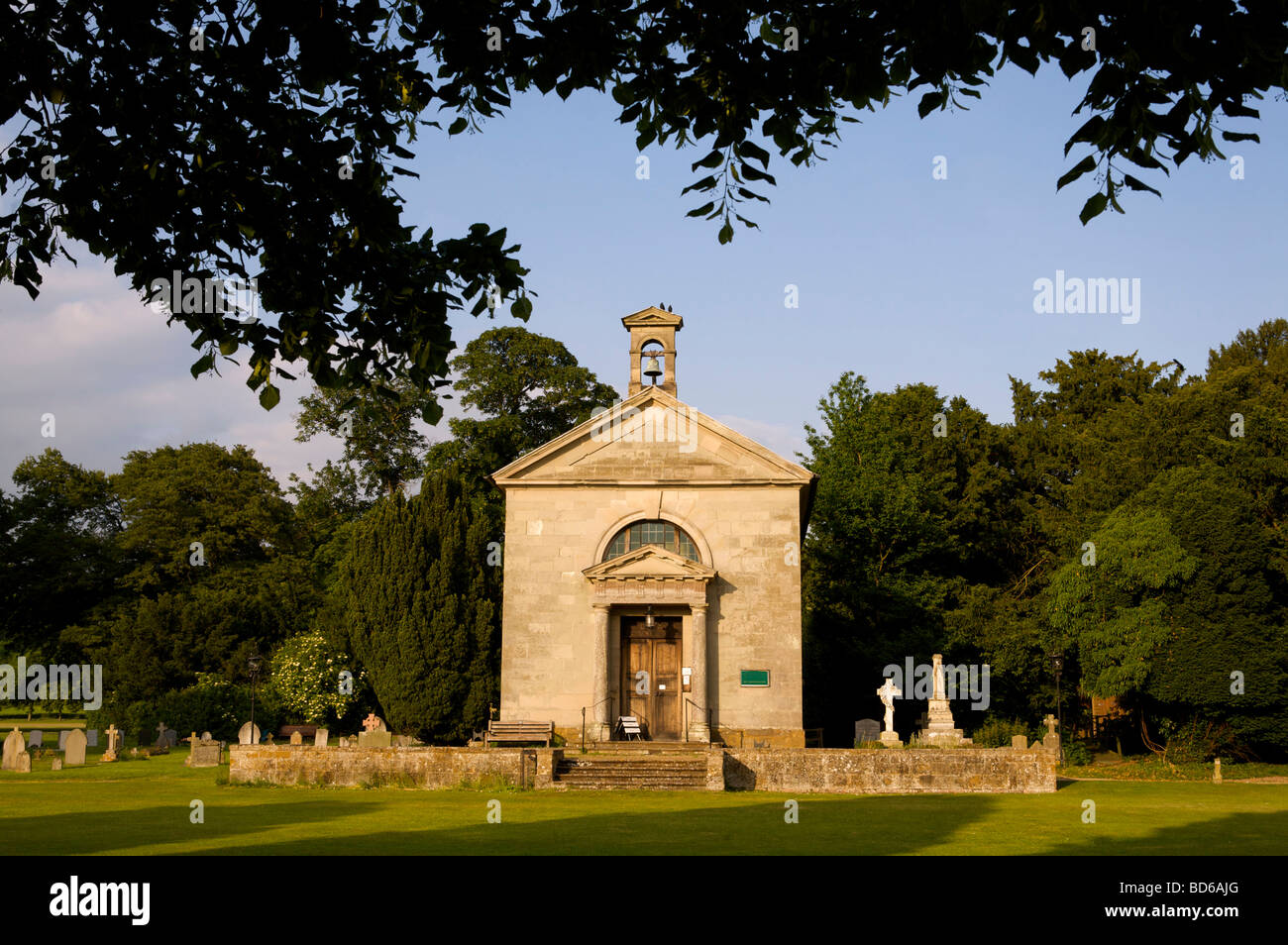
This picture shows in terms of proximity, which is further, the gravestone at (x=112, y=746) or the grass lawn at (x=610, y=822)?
the gravestone at (x=112, y=746)

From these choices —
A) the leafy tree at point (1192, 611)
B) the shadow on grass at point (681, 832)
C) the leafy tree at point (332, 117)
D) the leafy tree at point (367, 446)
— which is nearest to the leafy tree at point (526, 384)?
the leafy tree at point (367, 446)

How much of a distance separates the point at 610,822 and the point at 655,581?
1239 cm

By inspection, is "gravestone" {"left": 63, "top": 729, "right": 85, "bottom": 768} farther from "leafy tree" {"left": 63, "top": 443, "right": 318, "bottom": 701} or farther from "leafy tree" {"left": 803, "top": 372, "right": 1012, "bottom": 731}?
"leafy tree" {"left": 803, "top": 372, "right": 1012, "bottom": 731}

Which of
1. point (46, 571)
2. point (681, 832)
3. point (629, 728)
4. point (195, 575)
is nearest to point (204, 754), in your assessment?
point (629, 728)

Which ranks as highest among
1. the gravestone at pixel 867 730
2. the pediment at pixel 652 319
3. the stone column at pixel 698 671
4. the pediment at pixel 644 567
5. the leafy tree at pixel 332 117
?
the pediment at pixel 652 319

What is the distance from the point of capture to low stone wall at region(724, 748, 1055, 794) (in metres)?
23.7

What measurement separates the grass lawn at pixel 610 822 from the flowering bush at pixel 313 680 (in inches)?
469

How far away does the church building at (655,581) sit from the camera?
96.5 ft

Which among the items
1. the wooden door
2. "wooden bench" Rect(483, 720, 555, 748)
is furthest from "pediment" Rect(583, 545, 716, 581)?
"wooden bench" Rect(483, 720, 555, 748)

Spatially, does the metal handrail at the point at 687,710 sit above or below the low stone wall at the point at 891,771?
above

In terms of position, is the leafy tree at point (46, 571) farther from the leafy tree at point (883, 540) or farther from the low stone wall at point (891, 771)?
the low stone wall at point (891, 771)

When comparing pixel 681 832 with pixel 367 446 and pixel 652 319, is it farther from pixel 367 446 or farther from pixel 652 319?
pixel 367 446

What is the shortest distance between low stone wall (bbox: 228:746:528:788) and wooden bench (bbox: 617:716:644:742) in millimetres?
4794
